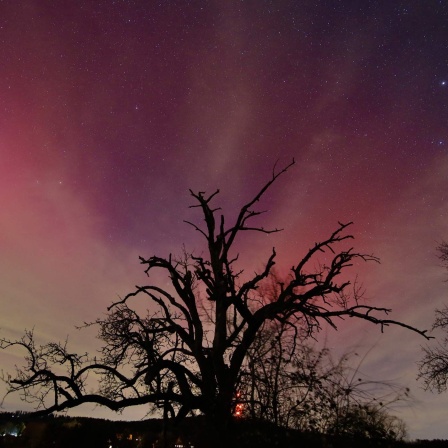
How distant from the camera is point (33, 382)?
10.8 meters

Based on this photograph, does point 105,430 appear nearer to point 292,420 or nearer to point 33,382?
point 33,382

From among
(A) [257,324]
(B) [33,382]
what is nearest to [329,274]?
(A) [257,324]

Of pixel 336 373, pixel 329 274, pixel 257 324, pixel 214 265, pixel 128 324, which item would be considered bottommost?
pixel 336 373

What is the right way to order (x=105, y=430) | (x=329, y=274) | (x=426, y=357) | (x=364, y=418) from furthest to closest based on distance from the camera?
1. (x=105, y=430)
2. (x=426, y=357)
3. (x=329, y=274)
4. (x=364, y=418)

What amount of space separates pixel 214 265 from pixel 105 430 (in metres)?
15.1

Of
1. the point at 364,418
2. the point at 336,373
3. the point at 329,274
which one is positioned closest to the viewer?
the point at 364,418

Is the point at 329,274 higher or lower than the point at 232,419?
higher

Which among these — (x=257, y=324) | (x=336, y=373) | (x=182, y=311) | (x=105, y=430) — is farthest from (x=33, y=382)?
(x=105, y=430)

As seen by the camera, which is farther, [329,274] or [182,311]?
[182,311]

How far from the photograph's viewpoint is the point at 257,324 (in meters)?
11.5

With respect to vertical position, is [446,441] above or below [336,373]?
below

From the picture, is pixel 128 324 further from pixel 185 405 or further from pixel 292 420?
pixel 292 420

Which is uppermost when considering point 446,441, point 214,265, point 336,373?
point 214,265

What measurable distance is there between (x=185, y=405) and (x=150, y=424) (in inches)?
662
